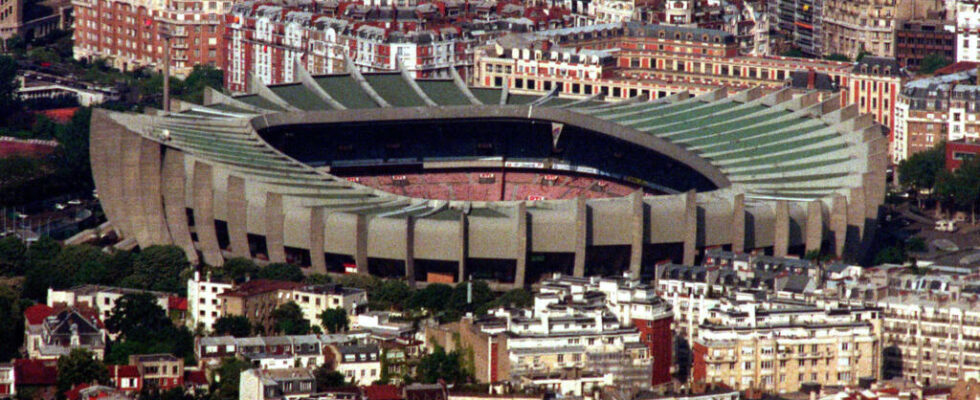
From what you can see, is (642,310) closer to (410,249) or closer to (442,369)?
(442,369)

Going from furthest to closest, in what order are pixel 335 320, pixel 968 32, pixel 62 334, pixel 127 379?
pixel 968 32, pixel 335 320, pixel 62 334, pixel 127 379

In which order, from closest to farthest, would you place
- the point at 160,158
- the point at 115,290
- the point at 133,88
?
the point at 115,290, the point at 160,158, the point at 133,88

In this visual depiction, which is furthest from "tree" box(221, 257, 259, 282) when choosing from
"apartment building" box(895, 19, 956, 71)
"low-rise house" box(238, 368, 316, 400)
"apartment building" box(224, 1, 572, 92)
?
"apartment building" box(895, 19, 956, 71)

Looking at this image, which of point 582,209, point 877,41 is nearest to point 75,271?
point 582,209

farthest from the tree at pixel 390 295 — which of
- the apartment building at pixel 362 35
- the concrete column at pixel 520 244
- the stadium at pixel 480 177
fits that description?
the apartment building at pixel 362 35

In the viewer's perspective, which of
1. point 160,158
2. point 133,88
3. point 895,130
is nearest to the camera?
point 160,158

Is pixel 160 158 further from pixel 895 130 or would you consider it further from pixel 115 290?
pixel 895 130

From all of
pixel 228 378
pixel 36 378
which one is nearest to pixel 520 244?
pixel 228 378
